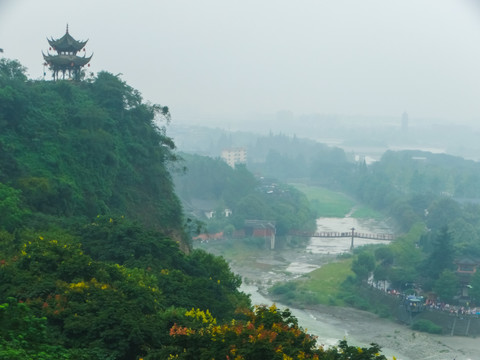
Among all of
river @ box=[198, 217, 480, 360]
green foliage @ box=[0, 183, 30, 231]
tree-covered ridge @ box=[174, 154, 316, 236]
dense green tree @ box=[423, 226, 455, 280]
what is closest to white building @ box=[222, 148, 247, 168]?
tree-covered ridge @ box=[174, 154, 316, 236]

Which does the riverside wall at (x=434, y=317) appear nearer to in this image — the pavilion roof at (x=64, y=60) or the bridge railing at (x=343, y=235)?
the bridge railing at (x=343, y=235)

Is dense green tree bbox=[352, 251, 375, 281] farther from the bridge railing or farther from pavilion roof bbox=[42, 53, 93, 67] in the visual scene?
pavilion roof bbox=[42, 53, 93, 67]

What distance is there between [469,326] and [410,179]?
44433 mm

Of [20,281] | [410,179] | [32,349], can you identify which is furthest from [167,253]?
[410,179]

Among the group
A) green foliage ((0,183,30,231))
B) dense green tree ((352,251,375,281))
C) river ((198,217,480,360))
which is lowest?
river ((198,217,480,360))

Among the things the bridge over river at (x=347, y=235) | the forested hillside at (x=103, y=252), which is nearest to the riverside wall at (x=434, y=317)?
the forested hillside at (x=103, y=252)

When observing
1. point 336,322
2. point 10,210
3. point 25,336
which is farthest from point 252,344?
point 336,322

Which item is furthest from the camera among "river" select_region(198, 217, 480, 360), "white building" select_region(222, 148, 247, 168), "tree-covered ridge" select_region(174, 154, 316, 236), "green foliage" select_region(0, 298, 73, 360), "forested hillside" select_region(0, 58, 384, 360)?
"white building" select_region(222, 148, 247, 168)

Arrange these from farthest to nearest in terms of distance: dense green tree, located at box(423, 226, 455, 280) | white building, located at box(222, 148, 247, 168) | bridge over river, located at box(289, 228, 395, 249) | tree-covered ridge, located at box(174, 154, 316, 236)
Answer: white building, located at box(222, 148, 247, 168)
tree-covered ridge, located at box(174, 154, 316, 236)
bridge over river, located at box(289, 228, 395, 249)
dense green tree, located at box(423, 226, 455, 280)

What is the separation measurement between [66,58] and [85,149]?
271 inches

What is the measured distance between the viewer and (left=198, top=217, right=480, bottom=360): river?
2722 centimetres

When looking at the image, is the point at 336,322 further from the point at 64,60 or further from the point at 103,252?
the point at 64,60

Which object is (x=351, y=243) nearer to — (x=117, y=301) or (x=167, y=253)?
(x=167, y=253)

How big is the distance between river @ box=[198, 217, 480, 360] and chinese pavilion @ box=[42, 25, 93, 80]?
12694mm
